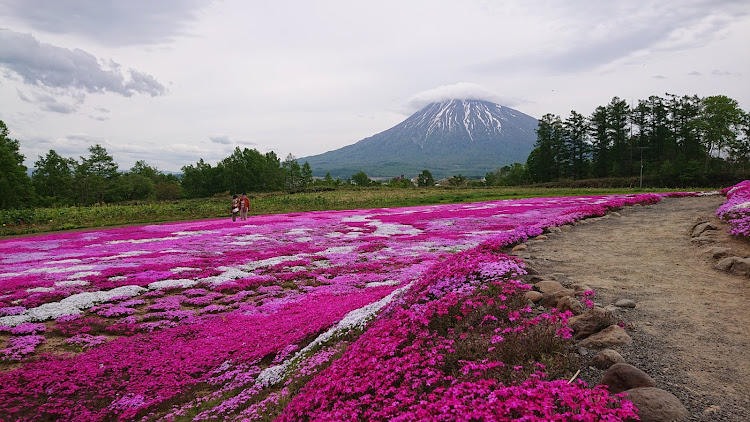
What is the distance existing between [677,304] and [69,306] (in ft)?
52.6

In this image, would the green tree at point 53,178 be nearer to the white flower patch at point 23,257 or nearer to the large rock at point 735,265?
the white flower patch at point 23,257

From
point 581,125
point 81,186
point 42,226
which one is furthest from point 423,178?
point 42,226

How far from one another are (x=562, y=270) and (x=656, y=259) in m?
3.34

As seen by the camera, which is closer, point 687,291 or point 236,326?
point 687,291

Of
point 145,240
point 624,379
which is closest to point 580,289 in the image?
point 624,379

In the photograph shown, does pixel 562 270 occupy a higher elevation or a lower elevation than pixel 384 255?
higher

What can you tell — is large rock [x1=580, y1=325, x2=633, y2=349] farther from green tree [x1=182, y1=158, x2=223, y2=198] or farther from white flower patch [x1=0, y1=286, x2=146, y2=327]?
green tree [x1=182, y1=158, x2=223, y2=198]

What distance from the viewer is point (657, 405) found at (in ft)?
11.5

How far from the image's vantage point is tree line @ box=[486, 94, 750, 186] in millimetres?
83500

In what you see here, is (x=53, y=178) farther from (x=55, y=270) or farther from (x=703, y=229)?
(x=703, y=229)

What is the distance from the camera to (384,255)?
61.2ft

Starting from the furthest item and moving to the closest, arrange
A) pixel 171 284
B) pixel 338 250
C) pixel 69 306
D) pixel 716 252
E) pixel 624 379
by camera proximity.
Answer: pixel 338 250 → pixel 171 284 → pixel 69 306 → pixel 716 252 → pixel 624 379

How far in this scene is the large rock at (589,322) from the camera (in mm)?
5266

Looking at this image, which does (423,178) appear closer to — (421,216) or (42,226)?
(421,216)
